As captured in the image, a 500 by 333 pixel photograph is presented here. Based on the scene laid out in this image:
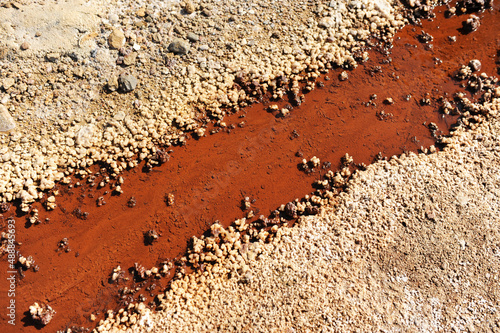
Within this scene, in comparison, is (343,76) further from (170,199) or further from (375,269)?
(170,199)

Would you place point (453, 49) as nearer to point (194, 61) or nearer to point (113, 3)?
point (194, 61)

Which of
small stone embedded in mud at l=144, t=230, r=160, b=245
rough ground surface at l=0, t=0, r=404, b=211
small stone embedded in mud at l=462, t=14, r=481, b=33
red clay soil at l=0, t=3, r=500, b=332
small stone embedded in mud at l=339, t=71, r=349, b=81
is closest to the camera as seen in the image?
red clay soil at l=0, t=3, r=500, b=332

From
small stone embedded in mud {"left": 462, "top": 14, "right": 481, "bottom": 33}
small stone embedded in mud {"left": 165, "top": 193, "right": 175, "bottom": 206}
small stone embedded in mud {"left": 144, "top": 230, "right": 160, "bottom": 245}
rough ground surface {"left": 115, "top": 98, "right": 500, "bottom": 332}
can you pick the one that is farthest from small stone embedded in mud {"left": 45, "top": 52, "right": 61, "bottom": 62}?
small stone embedded in mud {"left": 462, "top": 14, "right": 481, "bottom": 33}

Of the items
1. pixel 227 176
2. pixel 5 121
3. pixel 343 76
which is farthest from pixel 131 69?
pixel 343 76

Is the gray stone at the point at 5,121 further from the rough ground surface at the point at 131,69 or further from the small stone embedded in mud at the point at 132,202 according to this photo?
the small stone embedded in mud at the point at 132,202

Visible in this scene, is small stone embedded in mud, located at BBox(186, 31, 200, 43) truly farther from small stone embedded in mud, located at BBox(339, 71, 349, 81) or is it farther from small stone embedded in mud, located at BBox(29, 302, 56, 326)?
small stone embedded in mud, located at BBox(29, 302, 56, 326)
